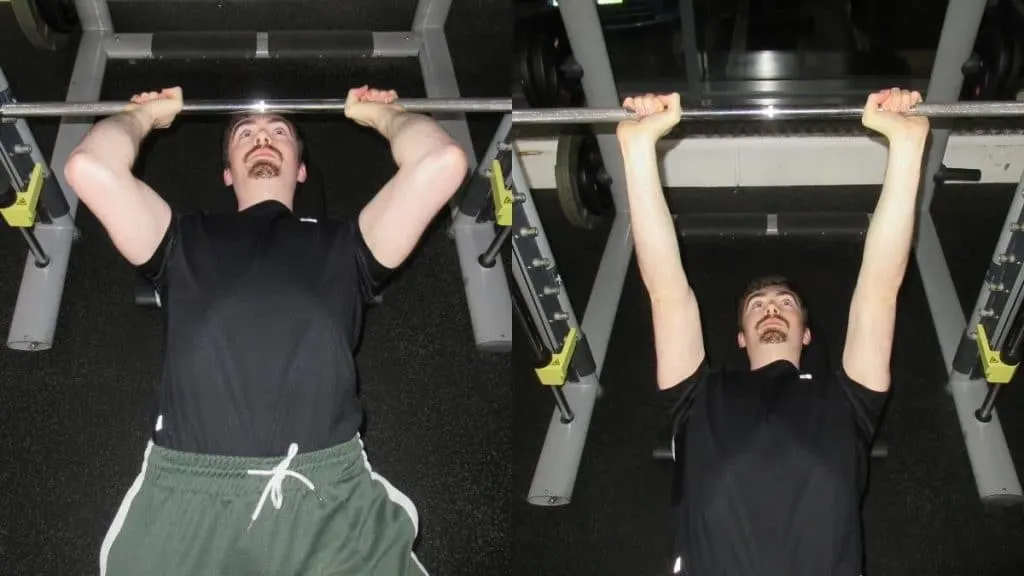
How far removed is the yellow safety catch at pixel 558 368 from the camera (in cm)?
232

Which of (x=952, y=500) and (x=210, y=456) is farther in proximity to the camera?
(x=952, y=500)

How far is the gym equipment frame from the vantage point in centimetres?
235

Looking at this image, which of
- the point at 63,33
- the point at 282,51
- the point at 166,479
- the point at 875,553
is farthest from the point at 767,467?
the point at 63,33

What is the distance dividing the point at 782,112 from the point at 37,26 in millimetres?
1992

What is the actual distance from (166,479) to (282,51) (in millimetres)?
1541

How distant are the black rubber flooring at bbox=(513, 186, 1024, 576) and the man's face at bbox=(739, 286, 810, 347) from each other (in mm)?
417

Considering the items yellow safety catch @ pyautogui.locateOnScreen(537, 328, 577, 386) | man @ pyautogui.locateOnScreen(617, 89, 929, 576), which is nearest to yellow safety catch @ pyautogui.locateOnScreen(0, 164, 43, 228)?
yellow safety catch @ pyautogui.locateOnScreen(537, 328, 577, 386)

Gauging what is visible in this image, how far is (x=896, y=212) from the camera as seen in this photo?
1801mm

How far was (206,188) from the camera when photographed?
277 cm

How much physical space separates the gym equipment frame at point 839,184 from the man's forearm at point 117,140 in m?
0.78

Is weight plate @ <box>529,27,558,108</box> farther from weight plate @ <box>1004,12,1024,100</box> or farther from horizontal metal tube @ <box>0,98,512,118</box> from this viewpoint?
weight plate @ <box>1004,12,1024,100</box>

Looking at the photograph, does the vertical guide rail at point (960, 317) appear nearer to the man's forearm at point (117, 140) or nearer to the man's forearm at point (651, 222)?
the man's forearm at point (651, 222)

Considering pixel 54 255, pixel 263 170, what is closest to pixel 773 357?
pixel 263 170

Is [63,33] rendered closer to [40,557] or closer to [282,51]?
[282,51]
